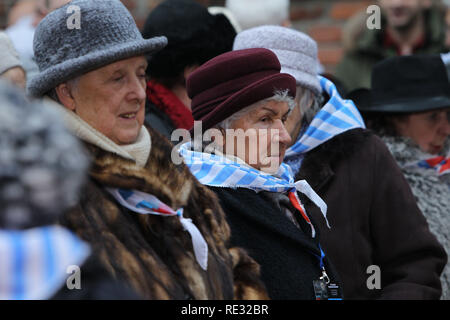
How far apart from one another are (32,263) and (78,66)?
3.28 feet

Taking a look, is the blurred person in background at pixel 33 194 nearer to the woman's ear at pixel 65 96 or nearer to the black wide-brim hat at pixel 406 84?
the woman's ear at pixel 65 96

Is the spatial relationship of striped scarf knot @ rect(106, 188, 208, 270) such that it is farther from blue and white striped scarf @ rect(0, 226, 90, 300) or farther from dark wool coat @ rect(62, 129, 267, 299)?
blue and white striped scarf @ rect(0, 226, 90, 300)

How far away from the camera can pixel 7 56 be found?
3.01 m

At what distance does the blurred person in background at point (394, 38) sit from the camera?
4.75m

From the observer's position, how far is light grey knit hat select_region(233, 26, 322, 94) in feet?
10.1

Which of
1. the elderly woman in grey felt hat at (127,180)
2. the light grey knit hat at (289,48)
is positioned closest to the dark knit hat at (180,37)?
the light grey knit hat at (289,48)

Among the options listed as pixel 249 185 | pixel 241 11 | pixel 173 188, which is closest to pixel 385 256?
pixel 249 185

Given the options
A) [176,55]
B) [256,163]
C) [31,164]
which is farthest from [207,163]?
[31,164]

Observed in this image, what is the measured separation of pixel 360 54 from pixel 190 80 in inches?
98.6

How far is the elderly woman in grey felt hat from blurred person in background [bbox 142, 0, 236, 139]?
1.14m

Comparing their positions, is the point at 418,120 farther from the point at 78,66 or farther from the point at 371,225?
the point at 78,66

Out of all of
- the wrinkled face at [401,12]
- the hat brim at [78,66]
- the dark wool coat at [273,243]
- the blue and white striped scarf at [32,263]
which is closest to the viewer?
the blue and white striped scarf at [32,263]

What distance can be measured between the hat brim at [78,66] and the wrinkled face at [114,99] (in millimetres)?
56

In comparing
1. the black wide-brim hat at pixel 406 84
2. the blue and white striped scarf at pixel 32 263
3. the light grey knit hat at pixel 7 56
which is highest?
the blue and white striped scarf at pixel 32 263
